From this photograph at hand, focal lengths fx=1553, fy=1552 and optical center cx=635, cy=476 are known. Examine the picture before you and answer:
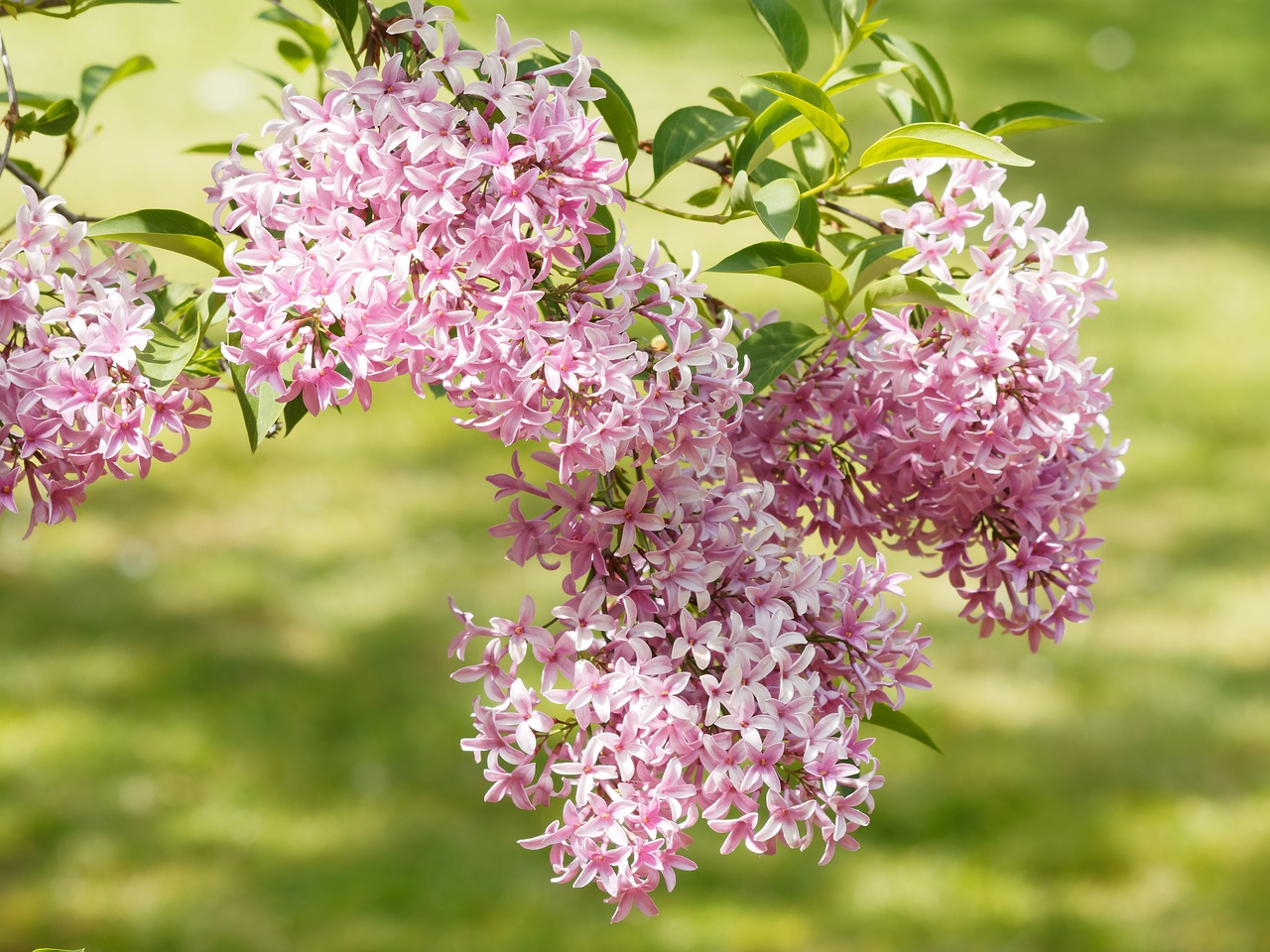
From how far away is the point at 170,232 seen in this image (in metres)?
0.88

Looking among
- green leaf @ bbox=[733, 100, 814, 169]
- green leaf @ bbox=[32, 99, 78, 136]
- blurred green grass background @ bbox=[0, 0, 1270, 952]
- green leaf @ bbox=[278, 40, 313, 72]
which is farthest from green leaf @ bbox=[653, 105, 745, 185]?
blurred green grass background @ bbox=[0, 0, 1270, 952]

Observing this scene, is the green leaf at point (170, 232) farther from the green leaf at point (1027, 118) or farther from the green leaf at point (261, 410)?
the green leaf at point (1027, 118)

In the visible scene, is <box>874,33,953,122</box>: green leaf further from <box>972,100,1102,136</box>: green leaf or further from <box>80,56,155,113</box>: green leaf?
<box>80,56,155,113</box>: green leaf

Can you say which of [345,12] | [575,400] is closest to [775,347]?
[575,400]

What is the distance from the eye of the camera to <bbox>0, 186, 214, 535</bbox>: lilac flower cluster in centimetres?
83

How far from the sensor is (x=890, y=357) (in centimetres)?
96

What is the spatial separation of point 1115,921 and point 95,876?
1747mm

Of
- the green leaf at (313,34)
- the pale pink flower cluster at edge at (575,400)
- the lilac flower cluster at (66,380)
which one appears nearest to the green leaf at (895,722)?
the pale pink flower cluster at edge at (575,400)

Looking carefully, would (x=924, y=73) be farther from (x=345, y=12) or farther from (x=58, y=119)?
(x=58, y=119)

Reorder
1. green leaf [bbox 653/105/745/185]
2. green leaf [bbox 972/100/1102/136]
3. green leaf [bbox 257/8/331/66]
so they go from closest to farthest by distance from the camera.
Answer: green leaf [bbox 653/105/745/185] → green leaf [bbox 972/100/1102/136] → green leaf [bbox 257/8/331/66]

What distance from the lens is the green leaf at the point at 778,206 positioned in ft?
2.93

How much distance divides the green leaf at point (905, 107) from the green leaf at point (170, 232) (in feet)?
1.76

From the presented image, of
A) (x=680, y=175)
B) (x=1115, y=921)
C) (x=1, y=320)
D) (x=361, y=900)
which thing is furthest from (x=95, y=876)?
(x=680, y=175)

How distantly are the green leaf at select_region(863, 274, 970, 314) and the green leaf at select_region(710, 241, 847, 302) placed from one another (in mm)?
31
